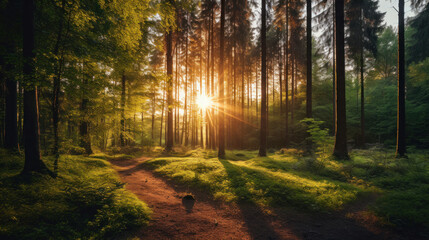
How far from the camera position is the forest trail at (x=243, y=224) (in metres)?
3.43

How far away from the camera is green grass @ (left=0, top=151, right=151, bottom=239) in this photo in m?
2.89

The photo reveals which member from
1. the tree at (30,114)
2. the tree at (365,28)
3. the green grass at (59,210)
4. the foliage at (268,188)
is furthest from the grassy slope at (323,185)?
the tree at (365,28)

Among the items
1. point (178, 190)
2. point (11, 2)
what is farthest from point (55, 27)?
point (178, 190)

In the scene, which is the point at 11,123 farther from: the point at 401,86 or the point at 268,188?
the point at 401,86

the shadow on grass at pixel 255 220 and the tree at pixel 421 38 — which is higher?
the tree at pixel 421 38

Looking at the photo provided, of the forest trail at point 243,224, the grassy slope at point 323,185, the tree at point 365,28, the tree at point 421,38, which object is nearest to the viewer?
the forest trail at point 243,224

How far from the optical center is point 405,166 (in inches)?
289

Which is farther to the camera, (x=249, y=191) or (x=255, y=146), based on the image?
(x=255, y=146)

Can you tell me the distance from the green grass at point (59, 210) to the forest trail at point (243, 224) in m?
0.52

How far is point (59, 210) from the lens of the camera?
3479mm

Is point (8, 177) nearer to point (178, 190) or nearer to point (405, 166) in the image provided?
point (178, 190)

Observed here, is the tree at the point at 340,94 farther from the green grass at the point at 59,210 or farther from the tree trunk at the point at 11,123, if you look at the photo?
the tree trunk at the point at 11,123

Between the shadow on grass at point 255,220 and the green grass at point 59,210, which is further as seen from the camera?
the shadow on grass at point 255,220

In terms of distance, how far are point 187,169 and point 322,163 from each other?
720cm
